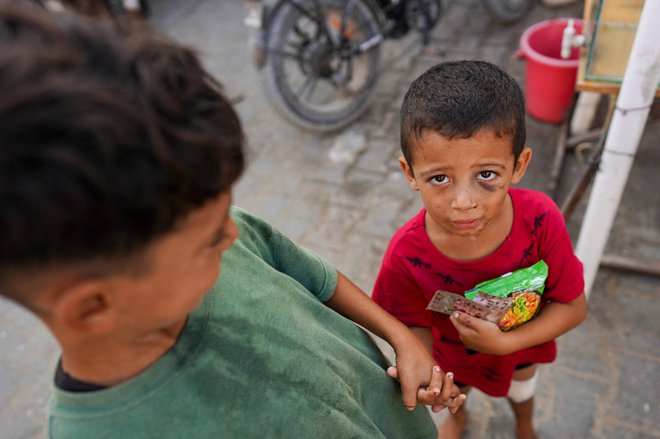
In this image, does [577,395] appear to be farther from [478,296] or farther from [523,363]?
[478,296]

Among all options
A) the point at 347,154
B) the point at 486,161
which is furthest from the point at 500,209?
the point at 347,154

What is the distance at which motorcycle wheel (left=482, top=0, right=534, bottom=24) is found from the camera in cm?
426

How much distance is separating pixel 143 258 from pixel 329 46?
10.7 feet

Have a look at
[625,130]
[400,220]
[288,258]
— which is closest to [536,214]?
[288,258]

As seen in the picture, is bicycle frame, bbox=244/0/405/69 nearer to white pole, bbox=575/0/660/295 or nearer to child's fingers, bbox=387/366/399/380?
white pole, bbox=575/0/660/295

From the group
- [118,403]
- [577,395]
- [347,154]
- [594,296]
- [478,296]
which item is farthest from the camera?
[347,154]

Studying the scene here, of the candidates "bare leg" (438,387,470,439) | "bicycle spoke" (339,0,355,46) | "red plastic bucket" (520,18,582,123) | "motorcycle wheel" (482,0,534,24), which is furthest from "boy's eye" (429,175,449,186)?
"motorcycle wheel" (482,0,534,24)

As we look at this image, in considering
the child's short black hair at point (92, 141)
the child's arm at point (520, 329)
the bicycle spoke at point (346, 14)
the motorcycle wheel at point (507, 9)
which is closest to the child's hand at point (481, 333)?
the child's arm at point (520, 329)

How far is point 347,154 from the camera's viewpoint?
3.66 metres

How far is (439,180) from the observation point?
4.09 feet

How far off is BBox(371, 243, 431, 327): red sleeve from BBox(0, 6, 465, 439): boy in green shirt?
0.40 meters

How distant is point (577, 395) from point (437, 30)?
3318mm

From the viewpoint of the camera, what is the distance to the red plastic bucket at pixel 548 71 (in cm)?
315

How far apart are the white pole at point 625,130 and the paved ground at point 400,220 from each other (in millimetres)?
392
